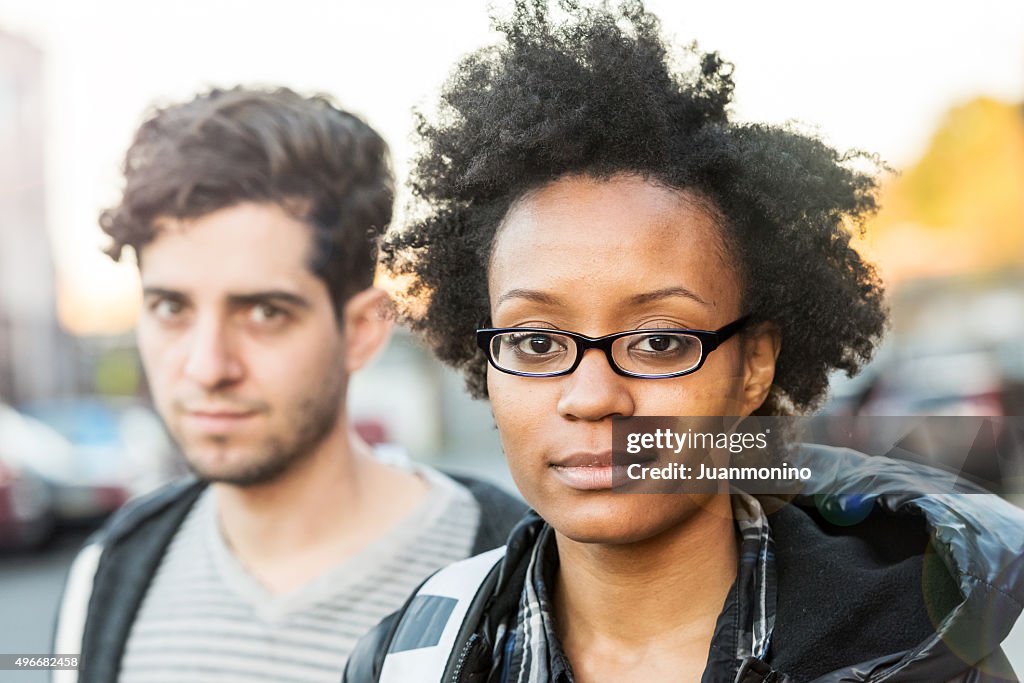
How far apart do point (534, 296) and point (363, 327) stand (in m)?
1.01

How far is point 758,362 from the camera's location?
1817mm

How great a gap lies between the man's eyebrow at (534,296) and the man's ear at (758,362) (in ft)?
1.19

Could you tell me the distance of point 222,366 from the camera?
8.17 ft

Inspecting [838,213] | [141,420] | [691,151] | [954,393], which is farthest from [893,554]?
[954,393]

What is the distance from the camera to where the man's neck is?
257 centimetres

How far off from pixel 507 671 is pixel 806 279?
94 centimetres

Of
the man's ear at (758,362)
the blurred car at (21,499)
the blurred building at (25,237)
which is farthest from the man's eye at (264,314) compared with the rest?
the blurred car at (21,499)

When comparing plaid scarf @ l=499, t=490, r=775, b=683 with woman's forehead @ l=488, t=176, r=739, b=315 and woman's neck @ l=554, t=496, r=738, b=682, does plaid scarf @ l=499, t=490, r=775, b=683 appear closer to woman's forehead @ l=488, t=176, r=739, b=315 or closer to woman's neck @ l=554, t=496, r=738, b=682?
woman's neck @ l=554, t=496, r=738, b=682

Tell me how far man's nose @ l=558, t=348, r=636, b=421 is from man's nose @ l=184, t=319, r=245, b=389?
3.80ft

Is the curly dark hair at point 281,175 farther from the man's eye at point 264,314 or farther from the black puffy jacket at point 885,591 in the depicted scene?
the black puffy jacket at point 885,591

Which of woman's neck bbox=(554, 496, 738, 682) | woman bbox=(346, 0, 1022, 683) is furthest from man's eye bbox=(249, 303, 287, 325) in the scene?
woman's neck bbox=(554, 496, 738, 682)

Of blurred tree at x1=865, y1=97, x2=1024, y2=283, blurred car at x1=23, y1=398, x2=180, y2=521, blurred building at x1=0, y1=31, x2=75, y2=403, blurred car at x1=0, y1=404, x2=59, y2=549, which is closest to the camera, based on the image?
blurred building at x1=0, y1=31, x2=75, y2=403

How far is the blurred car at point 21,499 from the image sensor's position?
4883mm

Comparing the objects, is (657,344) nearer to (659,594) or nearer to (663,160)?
(663,160)
